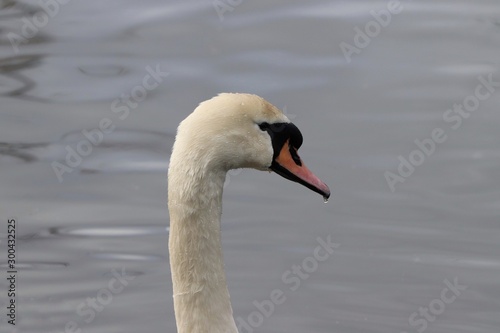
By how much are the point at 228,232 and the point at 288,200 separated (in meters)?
0.52

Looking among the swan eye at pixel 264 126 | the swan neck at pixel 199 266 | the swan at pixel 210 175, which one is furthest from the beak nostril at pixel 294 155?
the swan neck at pixel 199 266

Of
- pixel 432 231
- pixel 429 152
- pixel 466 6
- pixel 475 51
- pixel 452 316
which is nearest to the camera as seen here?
pixel 452 316

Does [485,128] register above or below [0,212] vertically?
above

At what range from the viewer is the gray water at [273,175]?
26.1 feet

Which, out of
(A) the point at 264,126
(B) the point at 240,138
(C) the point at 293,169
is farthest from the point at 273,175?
(B) the point at 240,138

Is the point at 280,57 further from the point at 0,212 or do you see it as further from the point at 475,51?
the point at 0,212

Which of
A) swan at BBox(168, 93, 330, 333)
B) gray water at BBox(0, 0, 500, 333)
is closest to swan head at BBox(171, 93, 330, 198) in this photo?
swan at BBox(168, 93, 330, 333)

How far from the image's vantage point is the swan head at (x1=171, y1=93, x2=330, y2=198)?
513 centimetres

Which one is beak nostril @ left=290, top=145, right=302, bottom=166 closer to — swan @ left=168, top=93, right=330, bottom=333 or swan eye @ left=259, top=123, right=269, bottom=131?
swan @ left=168, top=93, right=330, bottom=333

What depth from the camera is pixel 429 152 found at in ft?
30.4

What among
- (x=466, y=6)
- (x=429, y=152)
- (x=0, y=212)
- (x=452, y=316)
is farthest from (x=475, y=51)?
(x=0, y=212)

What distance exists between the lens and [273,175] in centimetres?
911

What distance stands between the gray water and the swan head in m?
2.30

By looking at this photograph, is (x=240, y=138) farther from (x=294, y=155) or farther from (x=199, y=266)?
(x=199, y=266)
